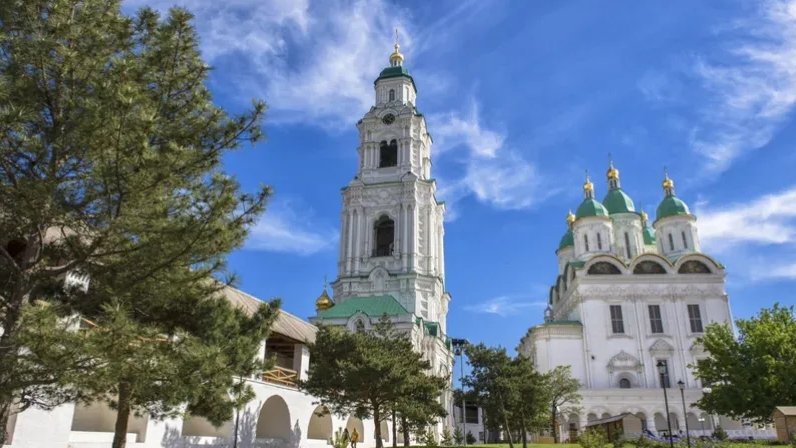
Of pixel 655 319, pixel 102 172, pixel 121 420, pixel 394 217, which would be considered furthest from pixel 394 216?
pixel 102 172

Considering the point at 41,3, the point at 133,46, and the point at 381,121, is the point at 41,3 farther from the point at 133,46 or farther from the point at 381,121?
the point at 381,121

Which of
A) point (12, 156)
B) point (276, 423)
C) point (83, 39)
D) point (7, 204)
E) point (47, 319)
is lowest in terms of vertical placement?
point (276, 423)

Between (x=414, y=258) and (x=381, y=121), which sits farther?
(x=381, y=121)

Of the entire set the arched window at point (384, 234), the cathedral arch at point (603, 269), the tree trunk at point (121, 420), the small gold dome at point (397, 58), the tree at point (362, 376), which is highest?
the small gold dome at point (397, 58)

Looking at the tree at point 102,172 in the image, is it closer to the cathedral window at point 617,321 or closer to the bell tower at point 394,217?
the bell tower at point 394,217

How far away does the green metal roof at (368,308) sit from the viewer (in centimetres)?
4119

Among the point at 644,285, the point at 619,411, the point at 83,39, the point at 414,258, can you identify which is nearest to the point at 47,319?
the point at 83,39

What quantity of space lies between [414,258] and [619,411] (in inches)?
825

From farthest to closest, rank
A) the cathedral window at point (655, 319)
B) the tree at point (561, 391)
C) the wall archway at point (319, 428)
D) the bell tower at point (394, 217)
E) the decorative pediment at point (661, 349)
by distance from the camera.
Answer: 1. the cathedral window at point (655, 319)
2. the bell tower at point (394, 217)
3. the decorative pediment at point (661, 349)
4. the tree at point (561, 391)
5. the wall archway at point (319, 428)

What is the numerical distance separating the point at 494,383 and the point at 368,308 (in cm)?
1452

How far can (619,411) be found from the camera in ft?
150

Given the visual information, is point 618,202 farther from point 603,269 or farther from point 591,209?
point 603,269

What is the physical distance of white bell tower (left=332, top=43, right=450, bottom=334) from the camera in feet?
162

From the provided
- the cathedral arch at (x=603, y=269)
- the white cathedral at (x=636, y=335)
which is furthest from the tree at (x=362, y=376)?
the cathedral arch at (x=603, y=269)
